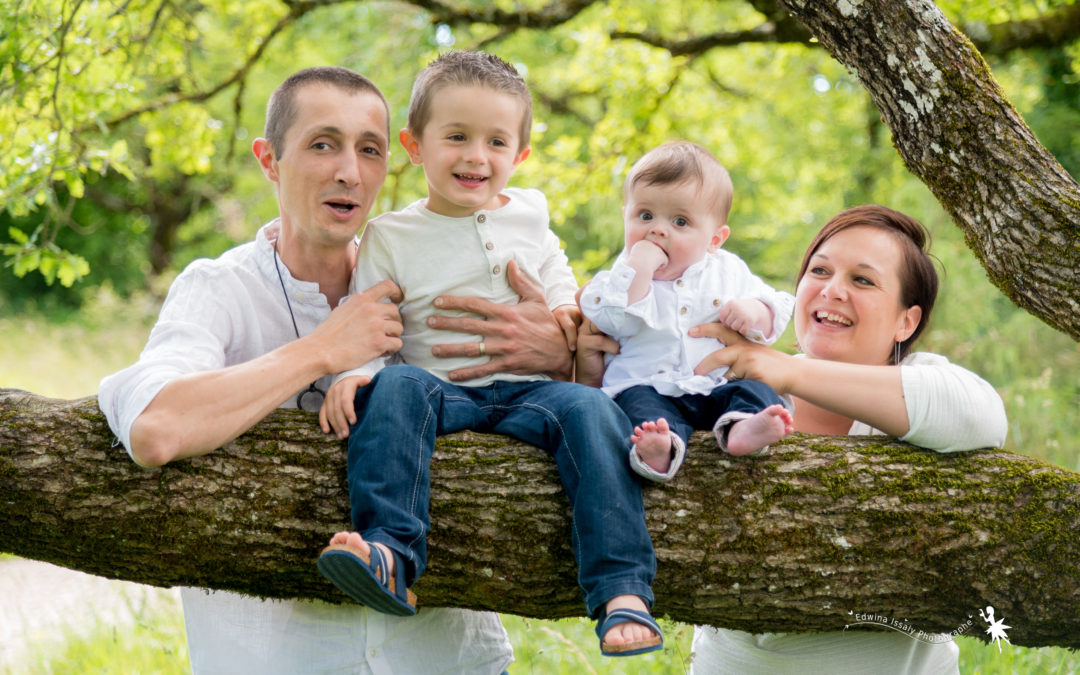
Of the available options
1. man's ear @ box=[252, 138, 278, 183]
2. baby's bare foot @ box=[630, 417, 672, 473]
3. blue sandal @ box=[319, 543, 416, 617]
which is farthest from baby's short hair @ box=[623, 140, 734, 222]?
blue sandal @ box=[319, 543, 416, 617]

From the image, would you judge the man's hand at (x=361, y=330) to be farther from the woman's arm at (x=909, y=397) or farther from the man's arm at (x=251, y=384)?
the woman's arm at (x=909, y=397)

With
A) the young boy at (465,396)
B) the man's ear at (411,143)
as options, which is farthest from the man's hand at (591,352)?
the man's ear at (411,143)

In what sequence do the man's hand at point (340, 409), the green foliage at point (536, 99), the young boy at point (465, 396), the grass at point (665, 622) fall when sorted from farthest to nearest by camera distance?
1. the green foliage at point (536, 99)
2. the grass at point (665, 622)
3. the man's hand at point (340, 409)
4. the young boy at point (465, 396)

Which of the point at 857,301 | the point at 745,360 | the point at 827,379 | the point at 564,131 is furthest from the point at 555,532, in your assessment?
the point at 564,131

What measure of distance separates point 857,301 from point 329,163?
1.73 meters

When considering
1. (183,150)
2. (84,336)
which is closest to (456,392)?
(183,150)

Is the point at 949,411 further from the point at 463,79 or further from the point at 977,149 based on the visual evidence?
the point at 463,79

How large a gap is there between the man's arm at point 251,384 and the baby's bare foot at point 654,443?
0.82 m

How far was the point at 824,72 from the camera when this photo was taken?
10.2m

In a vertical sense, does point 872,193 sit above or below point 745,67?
below

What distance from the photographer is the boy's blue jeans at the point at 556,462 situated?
2.17 m

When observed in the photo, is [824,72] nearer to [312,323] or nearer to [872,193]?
[872,193]

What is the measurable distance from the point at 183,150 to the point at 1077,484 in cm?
588

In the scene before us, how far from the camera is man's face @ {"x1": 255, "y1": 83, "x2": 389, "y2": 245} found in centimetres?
273
